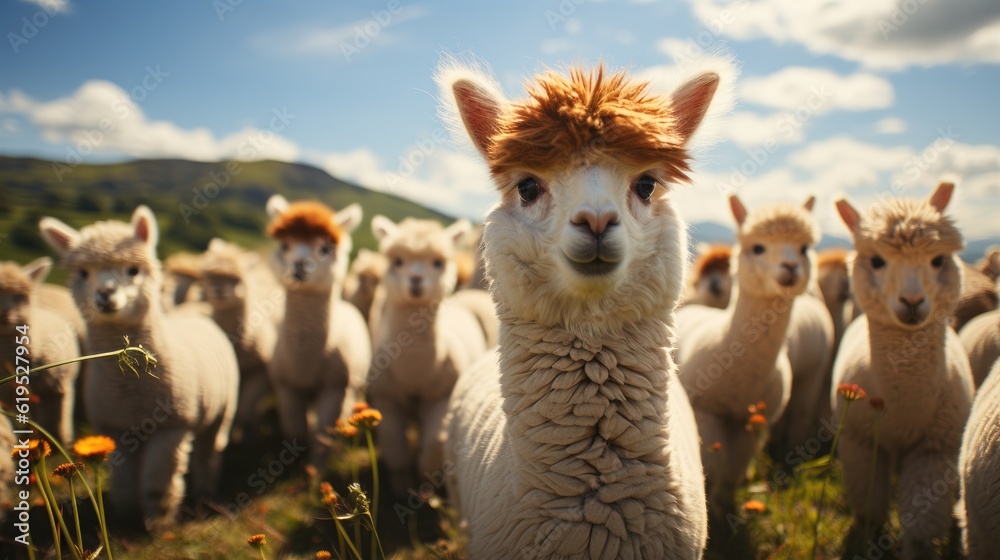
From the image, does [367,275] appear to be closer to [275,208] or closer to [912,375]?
[275,208]

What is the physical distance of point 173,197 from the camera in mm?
52812

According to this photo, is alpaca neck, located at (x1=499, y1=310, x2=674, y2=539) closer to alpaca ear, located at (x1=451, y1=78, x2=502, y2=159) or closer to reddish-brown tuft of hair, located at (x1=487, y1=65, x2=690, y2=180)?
reddish-brown tuft of hair, located at (x1=487, y1=65, x2=690, y2=180)

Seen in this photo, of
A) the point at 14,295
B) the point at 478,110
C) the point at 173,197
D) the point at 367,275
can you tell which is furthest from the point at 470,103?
the point at 173,197

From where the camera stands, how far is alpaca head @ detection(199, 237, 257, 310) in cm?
639

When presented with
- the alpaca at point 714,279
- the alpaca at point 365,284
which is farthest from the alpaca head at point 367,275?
the alpaca at point 714,279

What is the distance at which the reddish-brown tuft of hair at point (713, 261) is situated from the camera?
800cm

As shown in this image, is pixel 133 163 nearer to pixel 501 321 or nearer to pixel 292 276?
pixel 292 276

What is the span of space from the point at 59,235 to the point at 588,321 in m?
4.44

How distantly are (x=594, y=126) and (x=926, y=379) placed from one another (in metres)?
2.91

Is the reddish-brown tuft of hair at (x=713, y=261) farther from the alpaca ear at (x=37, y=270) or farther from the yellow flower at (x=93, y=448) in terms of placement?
the alpaca ear at (x=37, y=270)

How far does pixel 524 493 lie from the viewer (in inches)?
85.1

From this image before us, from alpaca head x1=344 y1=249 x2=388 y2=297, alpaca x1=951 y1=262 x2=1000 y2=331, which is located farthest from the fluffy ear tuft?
alpaca head x1=344 y1=249 x2=388 y2=297

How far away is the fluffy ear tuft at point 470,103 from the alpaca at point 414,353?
296cm

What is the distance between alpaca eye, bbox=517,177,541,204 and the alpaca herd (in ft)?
0.03
